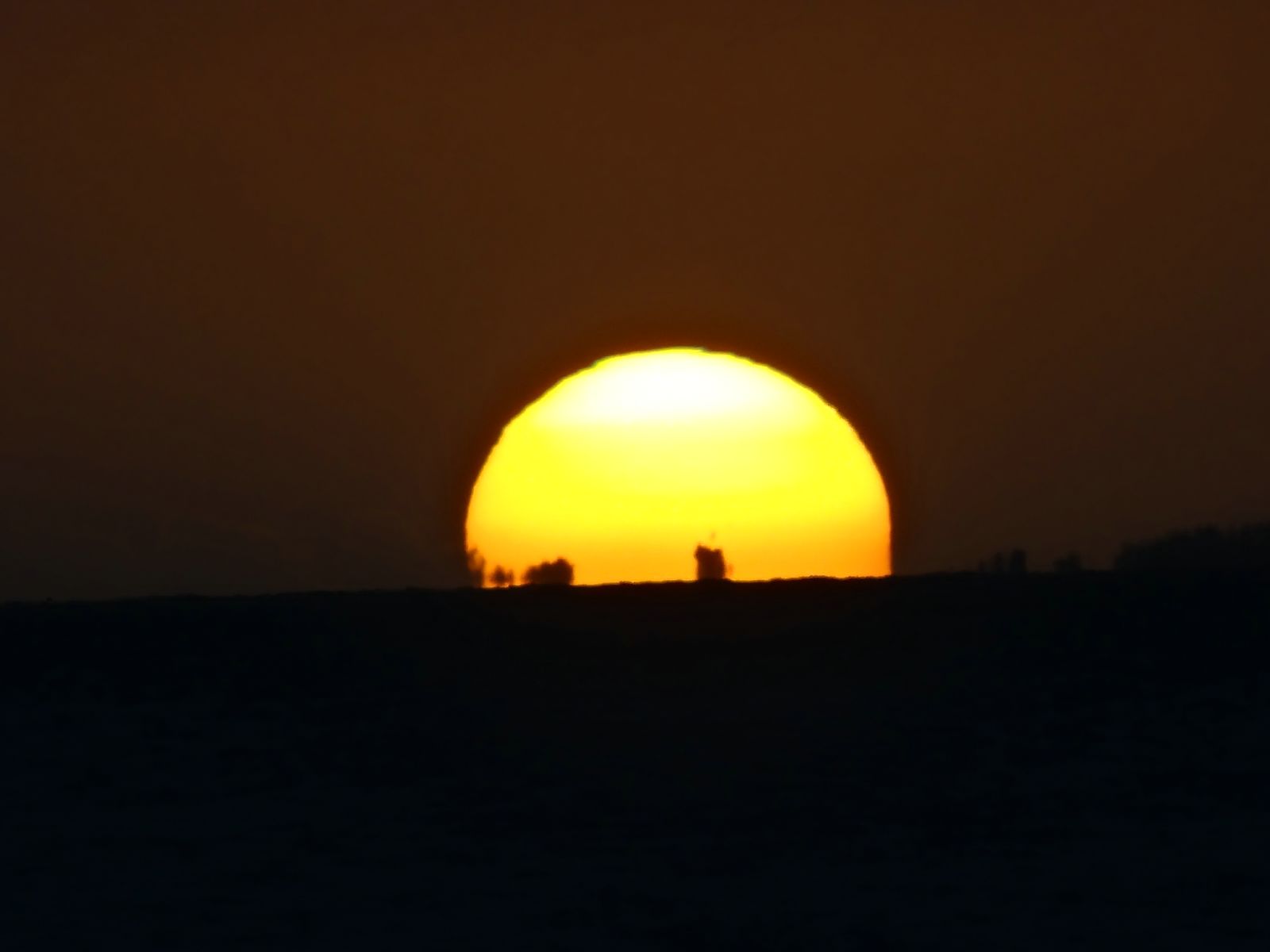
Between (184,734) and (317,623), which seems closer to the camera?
(184,734)

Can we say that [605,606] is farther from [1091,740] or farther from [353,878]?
[353,878]

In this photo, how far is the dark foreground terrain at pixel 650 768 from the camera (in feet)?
64.8

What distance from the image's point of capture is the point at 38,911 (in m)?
19.9

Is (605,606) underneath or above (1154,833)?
above

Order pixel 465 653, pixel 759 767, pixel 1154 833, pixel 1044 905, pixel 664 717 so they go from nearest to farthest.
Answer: pixel 1044 905
pixel 1154 833
pixel 759 767
pixel 664 717
pixel 465 653

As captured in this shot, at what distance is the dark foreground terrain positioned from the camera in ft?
64.8

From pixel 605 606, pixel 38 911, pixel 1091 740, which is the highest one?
pixel 605 606

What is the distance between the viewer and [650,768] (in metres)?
23.5

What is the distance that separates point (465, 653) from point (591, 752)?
13.9 feet

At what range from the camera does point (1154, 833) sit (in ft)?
71.6

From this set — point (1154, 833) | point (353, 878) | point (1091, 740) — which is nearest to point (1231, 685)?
point (1091, 740)

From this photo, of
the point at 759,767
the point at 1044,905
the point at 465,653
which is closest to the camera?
the point at 1044,905

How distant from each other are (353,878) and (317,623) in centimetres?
927

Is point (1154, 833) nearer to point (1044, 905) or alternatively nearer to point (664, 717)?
point (1044, 905)
